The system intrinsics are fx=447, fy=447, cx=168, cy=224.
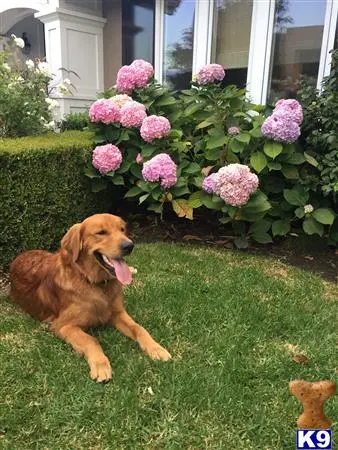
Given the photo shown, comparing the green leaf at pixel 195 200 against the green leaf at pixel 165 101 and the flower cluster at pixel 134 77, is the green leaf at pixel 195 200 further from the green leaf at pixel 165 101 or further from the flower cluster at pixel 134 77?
the flower cluster at pixel 134 77

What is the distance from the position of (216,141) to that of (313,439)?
131 inches

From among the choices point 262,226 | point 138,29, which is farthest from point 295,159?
point 138,29

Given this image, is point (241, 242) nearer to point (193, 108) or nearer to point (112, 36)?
point (193, 108)

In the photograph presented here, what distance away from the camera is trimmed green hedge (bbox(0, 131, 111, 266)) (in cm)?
375

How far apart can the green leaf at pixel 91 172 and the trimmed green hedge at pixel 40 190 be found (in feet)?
0.17

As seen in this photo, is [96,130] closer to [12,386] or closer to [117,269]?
[117,269]

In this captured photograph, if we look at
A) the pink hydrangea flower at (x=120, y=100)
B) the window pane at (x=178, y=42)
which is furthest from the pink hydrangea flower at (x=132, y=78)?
the window pane at (x=178, y=42)

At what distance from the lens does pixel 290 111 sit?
13.7 ft

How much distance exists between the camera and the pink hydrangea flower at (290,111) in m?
4.09

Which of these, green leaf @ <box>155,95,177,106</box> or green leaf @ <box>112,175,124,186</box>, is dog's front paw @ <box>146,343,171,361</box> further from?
green leaf @ <box>155,95,177,106</box>

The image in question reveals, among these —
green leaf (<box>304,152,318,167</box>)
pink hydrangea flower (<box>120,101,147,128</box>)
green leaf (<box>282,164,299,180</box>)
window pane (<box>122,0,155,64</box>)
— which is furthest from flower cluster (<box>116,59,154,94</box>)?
window pane (<box>122,0,155,64</box>)

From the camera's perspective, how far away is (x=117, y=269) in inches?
102

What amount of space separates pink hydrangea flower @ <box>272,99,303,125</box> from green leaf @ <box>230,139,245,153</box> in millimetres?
437

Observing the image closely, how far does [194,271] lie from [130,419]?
1.99 meters
